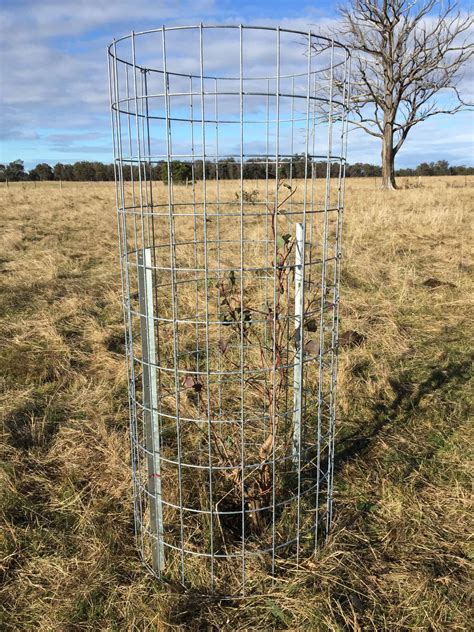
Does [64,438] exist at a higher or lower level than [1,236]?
lower

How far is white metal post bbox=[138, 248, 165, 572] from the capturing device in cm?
206

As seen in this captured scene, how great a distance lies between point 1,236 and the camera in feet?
35.1

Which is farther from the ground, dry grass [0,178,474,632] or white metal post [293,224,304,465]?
white metal post [293,224,304,465]

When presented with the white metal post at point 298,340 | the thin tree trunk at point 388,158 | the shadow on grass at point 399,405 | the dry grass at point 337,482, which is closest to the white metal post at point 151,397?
the dry grass at point 337,482

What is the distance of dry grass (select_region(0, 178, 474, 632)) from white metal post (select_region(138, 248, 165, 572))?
0.22m

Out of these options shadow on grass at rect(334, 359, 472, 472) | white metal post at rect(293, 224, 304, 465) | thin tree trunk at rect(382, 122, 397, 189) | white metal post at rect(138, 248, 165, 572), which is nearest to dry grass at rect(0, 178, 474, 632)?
shadow on grass at rect(334, 359, 472, 472)

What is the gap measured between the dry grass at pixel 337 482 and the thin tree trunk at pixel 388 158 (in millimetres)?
18710

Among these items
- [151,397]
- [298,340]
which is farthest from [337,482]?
[151,397]

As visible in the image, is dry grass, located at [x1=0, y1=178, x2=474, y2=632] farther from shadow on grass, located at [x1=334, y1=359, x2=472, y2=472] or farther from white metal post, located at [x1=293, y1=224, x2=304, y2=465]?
white metal post, located at [x1=293, y1=224, x2=304, y2=465]

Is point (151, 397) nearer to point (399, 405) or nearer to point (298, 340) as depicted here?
point (298, 340)

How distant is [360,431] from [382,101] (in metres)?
22.9

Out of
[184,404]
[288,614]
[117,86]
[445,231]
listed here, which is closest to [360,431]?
[184,404]

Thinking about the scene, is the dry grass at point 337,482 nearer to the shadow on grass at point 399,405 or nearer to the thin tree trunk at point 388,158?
the shadow on grass at point 399,405

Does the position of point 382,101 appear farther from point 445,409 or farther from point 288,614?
point 288,614
